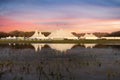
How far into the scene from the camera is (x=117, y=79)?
2112 centimetres

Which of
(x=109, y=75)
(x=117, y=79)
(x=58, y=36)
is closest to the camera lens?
(x=117, y=79)

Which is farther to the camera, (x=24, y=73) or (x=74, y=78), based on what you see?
(x=24, y=73)

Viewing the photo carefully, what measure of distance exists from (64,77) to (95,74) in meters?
2.92

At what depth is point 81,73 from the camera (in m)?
24.1

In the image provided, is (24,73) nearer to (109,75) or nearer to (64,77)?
(64,77)

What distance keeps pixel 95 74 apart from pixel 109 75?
3.88 ft

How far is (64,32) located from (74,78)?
162 m

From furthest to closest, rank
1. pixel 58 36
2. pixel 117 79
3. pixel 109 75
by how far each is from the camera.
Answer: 1. pixel 58 36
2. pixel 109 75
3. pixel 117 79

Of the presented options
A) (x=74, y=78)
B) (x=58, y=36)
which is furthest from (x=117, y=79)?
(x=58, y=36)

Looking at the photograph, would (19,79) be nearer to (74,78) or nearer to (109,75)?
(74,78)

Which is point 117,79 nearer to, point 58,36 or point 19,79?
point 19,79

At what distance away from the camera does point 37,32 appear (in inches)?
7259

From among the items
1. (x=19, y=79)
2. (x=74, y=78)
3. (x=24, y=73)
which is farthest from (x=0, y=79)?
(x=74, y=78)

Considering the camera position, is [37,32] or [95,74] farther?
[37,32]
